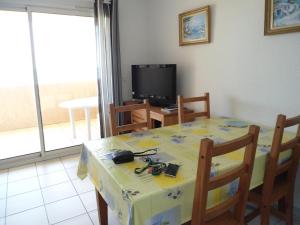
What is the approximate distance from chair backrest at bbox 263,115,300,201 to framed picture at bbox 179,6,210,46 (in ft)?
5.13

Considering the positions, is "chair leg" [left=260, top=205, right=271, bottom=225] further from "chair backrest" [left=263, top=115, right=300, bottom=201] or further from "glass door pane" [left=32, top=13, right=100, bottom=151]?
"glass door pane" [left=32, top=13, right=100, bottom=151]

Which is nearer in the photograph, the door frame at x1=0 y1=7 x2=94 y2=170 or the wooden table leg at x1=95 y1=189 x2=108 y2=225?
the wooden table leg at x1=95 y1=189 x2=108 y2=225

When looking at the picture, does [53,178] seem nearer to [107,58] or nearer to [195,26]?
[107,58]

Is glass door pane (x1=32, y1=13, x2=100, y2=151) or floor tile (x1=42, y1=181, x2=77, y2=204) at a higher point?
glass door pane (x1=32, y1=13, x2=100, y2=151)

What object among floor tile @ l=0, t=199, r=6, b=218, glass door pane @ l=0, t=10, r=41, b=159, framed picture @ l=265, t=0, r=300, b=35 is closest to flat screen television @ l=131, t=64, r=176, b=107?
framed picture @ l=265, t=0, r=300, b=35

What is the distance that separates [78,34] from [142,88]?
126cm

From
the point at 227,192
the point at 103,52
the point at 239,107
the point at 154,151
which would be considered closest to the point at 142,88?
the point at 103,52

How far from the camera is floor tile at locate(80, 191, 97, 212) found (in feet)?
7.38

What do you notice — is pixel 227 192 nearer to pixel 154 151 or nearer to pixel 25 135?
pixel 154 151

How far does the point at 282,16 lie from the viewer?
1977 millimetres

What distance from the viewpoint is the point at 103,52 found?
3393 millimetres

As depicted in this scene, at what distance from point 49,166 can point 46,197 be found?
0.82m

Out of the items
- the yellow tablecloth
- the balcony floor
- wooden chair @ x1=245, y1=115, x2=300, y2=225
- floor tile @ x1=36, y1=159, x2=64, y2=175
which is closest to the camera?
the yellow tablecloth

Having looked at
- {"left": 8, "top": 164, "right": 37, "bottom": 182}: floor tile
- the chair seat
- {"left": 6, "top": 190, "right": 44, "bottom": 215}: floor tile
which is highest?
the chair seat
